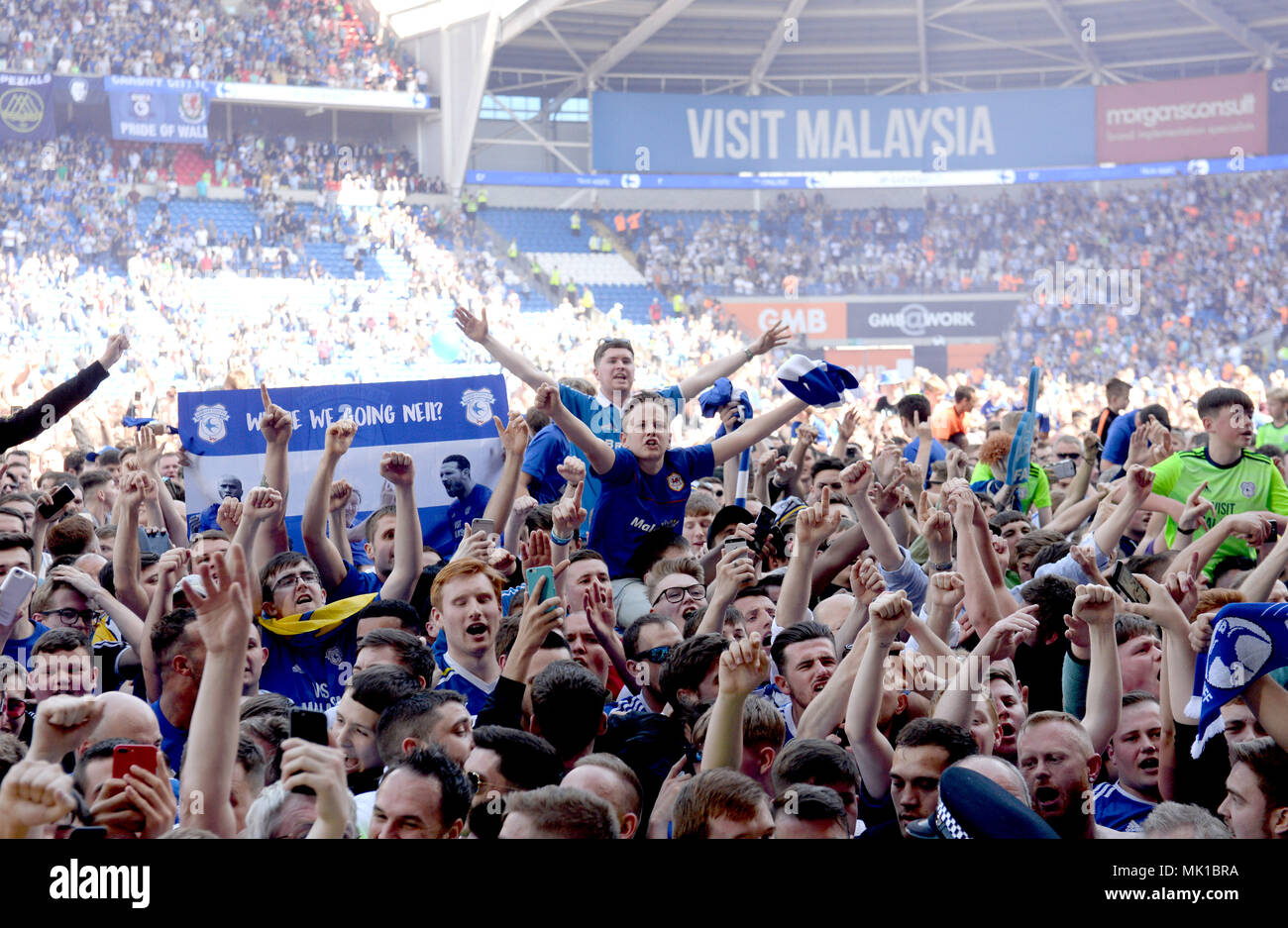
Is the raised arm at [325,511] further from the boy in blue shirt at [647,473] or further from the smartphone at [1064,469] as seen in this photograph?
the smartphone at [1064,469]

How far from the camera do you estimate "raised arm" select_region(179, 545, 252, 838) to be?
283 centimetres

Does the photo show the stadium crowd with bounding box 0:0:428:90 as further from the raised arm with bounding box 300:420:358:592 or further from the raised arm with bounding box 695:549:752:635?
the raised arm with bounding box 695:549:752:635

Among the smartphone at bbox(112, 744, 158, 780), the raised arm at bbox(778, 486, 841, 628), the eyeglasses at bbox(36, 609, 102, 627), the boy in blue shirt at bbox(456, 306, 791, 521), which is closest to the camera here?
the smartphone at bbox(112, 744, 158, 780)

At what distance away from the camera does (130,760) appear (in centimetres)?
267

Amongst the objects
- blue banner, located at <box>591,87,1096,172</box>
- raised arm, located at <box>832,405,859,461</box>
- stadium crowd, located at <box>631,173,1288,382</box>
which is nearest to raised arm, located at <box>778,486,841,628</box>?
raised arm, located at <box>832,405,859,461</box>

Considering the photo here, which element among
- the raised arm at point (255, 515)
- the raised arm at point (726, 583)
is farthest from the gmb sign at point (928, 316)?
the raised arm at point (726, 583)

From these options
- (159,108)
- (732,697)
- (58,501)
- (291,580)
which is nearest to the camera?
(732,697)

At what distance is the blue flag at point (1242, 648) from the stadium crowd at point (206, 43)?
2804 cm

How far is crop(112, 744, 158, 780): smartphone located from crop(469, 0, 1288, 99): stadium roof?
98.0ft

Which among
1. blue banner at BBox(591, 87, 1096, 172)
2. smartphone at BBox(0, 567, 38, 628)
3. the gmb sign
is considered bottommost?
smartphone at BBox(0, 567, 38, 628)

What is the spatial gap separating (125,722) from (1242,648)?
2649 mm

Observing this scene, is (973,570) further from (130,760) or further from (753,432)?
(130,760)

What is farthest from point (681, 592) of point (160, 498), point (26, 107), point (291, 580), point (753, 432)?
point (26, 107)

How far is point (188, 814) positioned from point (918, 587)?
3.18 metres
